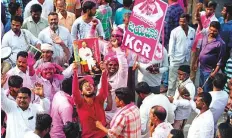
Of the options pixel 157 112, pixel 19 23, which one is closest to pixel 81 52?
pixel 19 23

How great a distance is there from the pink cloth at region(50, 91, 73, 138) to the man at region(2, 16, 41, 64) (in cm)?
195

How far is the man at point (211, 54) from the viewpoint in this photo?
31.3 ft

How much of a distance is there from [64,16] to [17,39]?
61.0 inches

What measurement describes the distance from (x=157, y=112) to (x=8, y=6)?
537 centimetres

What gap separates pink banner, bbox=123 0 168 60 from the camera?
8.41 metres

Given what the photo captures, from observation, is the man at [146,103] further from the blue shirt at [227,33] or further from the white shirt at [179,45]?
the blue shirt at [227,33]

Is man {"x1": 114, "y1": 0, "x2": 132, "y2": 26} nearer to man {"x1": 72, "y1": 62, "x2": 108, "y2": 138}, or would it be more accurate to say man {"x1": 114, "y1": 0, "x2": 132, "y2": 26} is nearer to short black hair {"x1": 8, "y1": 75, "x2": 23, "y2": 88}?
man {"x1": 72, "y1": 62, "x2": 108, "y2": 138}

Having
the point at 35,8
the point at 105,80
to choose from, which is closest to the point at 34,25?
the point at 35,8

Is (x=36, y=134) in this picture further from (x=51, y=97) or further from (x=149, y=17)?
(x=149, y=17)

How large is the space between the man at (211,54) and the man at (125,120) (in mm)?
2951

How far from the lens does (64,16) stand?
10.5 meters

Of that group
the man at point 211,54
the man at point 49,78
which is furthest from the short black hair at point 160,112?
the man at point 211,54

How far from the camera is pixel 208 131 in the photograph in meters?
6.95

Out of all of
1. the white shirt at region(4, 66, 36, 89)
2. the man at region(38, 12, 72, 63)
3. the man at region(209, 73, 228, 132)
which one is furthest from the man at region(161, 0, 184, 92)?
the white shirt at region(4, 66, 36, 89)
